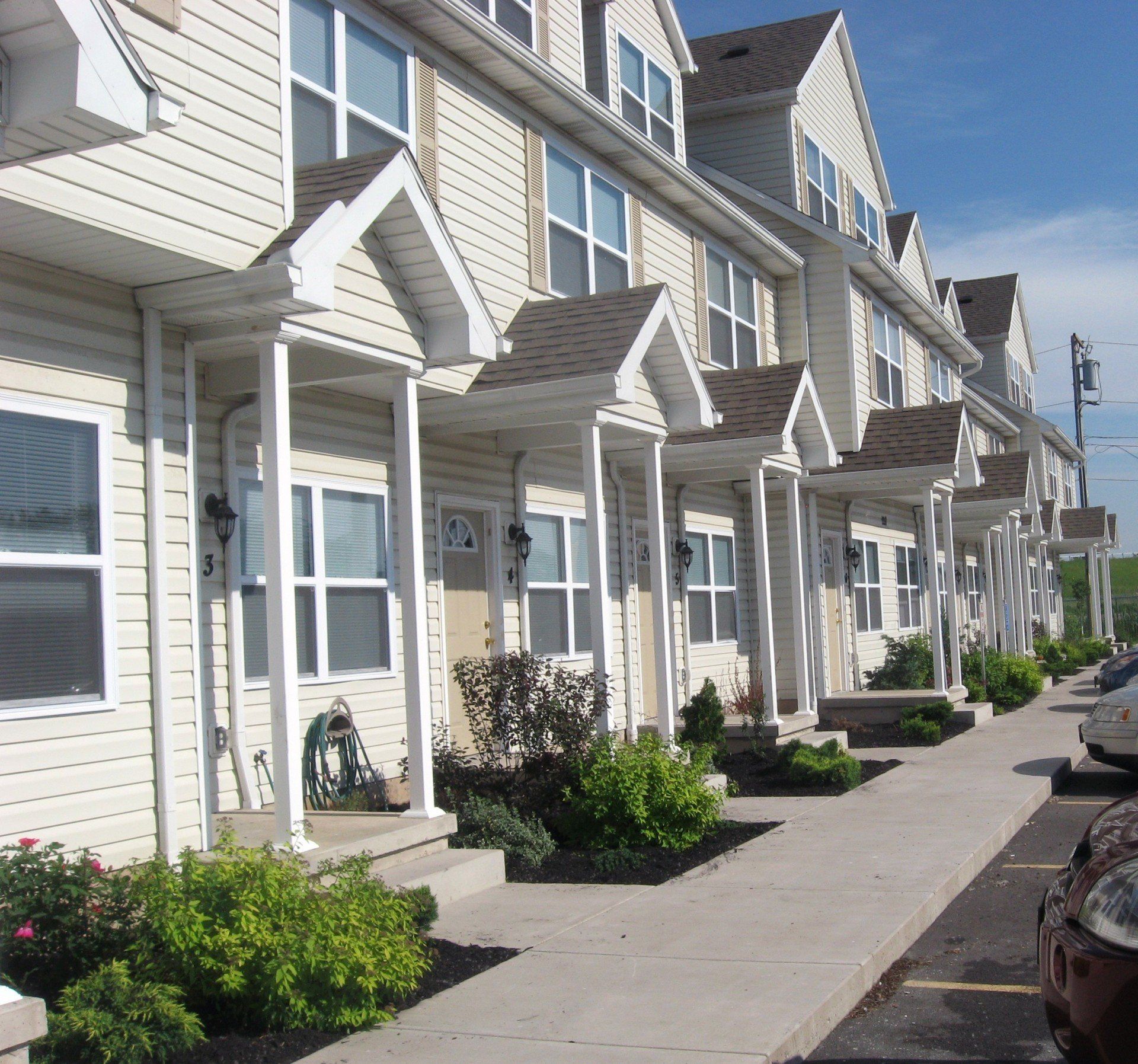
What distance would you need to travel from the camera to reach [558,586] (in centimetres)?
1280

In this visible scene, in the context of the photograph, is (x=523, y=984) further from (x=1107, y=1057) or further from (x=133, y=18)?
(x=133, y=18)

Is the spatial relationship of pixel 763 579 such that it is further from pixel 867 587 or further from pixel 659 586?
pixel 867 587

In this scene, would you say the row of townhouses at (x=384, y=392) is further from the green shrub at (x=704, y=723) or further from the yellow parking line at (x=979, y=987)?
the yellow parking line at (x=979, y=987)

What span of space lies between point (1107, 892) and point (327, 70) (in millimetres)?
8256

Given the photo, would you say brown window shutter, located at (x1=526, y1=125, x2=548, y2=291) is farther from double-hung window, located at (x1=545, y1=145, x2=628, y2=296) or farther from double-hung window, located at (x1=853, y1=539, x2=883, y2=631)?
double-hung window, located at (x1=853, y1=539, x2=883, y2=631)

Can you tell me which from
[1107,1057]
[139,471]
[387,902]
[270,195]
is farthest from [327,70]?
[1107,1057]

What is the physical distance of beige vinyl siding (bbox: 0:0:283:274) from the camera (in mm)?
6074

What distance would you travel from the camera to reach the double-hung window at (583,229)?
12781 millimetres

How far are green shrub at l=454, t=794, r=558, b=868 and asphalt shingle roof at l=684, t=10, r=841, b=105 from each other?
14660 millimetres

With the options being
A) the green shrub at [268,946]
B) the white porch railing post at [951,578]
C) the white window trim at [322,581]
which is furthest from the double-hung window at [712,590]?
the green shrub at [268,946]

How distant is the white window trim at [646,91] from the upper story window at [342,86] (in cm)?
429

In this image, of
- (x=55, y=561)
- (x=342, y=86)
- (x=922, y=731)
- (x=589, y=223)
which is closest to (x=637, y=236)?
(x=589, y=223)

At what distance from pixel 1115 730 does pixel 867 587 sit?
31.8 ft

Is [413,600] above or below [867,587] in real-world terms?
below
